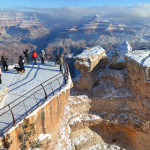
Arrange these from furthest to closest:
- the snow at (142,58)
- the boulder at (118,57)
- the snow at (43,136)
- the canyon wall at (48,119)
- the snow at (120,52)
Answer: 1. the snow at (120,52)
2. the boulder at (118,57)
3. the snow at (142,58)
4. the snow at (43,136)
5. the canyon wall at (48,119)

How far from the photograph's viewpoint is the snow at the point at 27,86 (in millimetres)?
9343

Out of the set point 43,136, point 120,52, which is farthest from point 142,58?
point 43,136

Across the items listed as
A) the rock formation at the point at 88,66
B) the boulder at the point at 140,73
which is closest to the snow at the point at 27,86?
the rock formation at the point at 88,66

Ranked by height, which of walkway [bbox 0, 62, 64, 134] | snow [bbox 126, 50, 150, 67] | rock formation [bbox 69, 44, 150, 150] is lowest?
rock formation [bbox 69, 44, 150, 150]

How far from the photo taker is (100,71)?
19.5 metres

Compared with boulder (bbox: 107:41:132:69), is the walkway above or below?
below

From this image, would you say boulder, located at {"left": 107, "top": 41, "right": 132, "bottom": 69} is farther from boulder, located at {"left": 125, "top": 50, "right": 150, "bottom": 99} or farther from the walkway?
the walkway

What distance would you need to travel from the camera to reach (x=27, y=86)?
40.1ft

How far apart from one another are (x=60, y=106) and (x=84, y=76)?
7879mm

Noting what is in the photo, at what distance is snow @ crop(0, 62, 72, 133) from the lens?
30.7ft

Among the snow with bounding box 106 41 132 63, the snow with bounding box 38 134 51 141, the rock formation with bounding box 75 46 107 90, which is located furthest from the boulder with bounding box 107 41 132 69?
the snow with bounding box 38 134 51 141

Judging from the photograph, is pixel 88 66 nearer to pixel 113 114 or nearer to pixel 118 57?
pixel 118 57

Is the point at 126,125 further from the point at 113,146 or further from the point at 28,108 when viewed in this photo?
the point at 28,108

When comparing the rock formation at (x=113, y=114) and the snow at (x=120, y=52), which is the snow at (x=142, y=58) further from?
the snow at (x=120, y=52)
